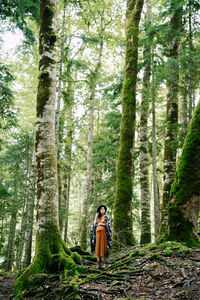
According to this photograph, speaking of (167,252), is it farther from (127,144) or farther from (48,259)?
(127,144)

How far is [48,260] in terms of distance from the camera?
558 cm

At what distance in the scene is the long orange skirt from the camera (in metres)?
6.29

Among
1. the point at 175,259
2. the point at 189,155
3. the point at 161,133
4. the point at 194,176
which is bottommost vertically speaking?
the point at 175,259

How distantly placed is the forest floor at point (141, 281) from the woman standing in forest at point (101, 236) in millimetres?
544

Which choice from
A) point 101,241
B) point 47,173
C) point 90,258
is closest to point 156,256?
point 101,241

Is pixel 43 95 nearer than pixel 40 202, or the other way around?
pixel 40 202

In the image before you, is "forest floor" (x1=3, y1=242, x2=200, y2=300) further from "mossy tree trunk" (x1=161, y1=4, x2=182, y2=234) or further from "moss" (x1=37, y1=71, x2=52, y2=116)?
"moss" (x1=37, y1=71, x2=52, y2=116)

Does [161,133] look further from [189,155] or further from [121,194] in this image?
[189,155]

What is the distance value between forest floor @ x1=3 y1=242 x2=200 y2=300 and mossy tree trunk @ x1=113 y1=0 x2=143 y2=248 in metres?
2.19

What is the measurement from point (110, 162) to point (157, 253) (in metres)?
12.7

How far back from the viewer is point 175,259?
16.7 ft

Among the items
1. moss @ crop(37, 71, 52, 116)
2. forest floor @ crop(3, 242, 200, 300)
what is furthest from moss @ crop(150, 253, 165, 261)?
moss @ crop(37, 71, 52, 116)

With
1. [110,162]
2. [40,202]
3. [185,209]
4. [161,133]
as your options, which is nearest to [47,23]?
[40,202]

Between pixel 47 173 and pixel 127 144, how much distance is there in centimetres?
379
